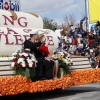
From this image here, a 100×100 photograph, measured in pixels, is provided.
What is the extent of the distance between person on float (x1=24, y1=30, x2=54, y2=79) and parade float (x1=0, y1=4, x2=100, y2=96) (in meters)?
0.24

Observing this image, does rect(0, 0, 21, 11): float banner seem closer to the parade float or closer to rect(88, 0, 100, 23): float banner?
the parade float

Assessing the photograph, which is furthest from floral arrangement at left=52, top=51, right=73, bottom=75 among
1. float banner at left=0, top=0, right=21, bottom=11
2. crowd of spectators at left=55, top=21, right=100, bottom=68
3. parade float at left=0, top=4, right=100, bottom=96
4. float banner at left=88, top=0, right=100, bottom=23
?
float banner at left=88, top=0, right=100, bottom=23

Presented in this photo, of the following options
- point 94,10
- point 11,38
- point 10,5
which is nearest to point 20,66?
point 11,38

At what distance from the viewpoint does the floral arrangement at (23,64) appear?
28.0ft

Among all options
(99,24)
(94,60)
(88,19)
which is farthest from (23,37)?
(88,19)

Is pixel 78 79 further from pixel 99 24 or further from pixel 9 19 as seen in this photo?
pixel 99 24

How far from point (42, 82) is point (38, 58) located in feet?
2.25

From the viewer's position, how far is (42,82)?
29.1 feet

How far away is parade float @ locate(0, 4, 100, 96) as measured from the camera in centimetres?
832

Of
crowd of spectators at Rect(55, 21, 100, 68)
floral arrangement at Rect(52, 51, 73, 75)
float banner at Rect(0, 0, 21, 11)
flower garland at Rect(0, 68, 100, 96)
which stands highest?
float banner at Rect(0, 0, 21, 11)

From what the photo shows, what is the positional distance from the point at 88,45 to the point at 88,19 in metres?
5.92

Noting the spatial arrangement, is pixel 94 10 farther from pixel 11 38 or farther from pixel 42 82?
pixel 42 82

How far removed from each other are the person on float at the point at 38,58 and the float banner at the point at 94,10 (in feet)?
46.6

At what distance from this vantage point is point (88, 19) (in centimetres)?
2336
